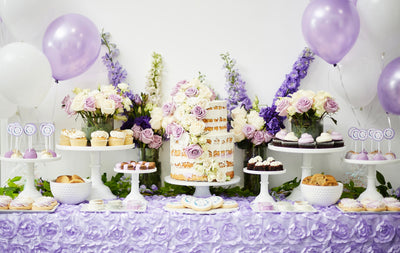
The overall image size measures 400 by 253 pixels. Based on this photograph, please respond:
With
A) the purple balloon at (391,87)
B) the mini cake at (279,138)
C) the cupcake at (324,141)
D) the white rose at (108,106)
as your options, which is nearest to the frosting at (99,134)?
the white rose at (108,106)

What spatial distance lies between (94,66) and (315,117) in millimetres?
1647

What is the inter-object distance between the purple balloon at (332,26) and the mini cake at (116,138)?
1.33 meters

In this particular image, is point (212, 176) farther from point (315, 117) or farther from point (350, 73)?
point (350, 73)

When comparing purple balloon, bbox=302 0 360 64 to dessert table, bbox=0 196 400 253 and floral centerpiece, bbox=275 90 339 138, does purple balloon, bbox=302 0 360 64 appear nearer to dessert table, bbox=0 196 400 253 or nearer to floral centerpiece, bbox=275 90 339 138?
floral centerpiece, bbox=275 90 339 138

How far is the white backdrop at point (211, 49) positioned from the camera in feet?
10.5

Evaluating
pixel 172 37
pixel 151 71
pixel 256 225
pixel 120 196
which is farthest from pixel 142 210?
pixel 172 37

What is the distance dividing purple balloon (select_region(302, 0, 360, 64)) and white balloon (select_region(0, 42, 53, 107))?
159 centimetres

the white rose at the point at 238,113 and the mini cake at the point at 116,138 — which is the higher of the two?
the white rose at the point at 238,113

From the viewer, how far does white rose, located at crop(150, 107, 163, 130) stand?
2.95m

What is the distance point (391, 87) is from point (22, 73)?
2.16 metres

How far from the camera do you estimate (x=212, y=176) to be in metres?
2.68

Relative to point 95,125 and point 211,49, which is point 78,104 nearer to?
point 95,125

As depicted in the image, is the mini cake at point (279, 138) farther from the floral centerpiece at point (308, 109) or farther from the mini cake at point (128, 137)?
the mini cake at point (128, 137)

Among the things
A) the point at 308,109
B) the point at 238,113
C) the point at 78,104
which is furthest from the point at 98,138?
the point at 308,109
